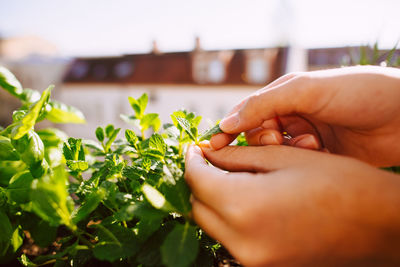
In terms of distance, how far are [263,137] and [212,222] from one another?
227 mm

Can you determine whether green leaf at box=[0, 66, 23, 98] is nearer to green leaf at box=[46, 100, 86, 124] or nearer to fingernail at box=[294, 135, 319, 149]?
green leaf at box=[46, 100, 86, 124]

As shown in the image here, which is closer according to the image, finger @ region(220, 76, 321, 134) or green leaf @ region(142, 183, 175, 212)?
green leaf @ region(142, 183, 175, 212)

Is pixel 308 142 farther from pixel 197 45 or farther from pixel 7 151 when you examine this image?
pixel 197 45

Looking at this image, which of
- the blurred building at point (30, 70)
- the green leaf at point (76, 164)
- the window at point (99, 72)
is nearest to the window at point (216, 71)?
the window at point (99, 72)

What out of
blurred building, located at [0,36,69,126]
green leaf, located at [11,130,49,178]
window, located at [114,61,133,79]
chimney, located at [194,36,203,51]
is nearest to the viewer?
Result: green leaf, located at [11,130,49,178]

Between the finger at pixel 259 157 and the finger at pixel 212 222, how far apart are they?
108 millimetres

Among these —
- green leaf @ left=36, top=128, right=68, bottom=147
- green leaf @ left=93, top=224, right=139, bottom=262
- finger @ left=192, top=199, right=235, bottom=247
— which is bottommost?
green leaf @ left=93, top=224, right=139, bottom=262

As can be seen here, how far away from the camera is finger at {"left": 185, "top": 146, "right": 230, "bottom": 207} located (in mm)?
325

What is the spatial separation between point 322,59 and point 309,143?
9776 mm

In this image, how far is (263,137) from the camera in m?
0.50

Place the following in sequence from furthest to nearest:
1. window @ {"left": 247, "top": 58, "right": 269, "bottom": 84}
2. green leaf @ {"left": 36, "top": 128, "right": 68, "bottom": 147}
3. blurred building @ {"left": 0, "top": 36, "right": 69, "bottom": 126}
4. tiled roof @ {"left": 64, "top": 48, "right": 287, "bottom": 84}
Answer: blurred building @ {"left": 0, "top": 36, "right": 69, "bottom": 126} → tiled roof @ {"left": 64, "top": 48, "right": 287, "bottom": 84} → window @ {"left": 247, "top": 58, "right": 269, "bottom": 84} → green leaf @ {"left": 36, "top": 128, "right": 68, "bottom": 147}

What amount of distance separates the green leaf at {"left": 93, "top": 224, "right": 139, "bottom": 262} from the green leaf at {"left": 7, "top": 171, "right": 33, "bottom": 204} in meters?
0.15

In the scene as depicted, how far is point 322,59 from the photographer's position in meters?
8.99

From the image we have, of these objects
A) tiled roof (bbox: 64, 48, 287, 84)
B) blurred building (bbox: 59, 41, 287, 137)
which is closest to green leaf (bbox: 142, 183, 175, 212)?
blurred building (bbox: 59, 41, 287, 137)
